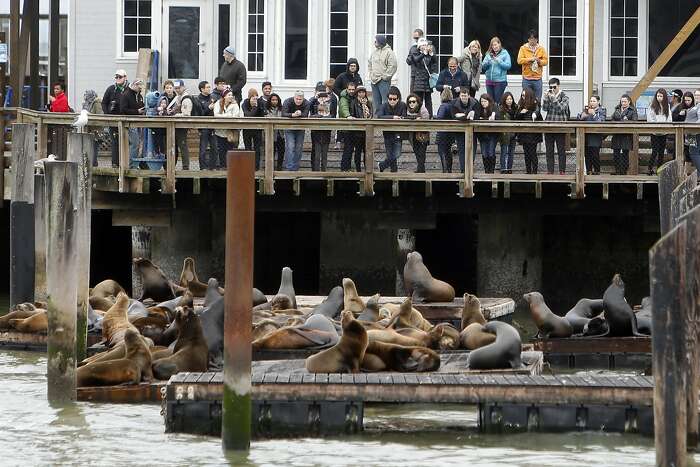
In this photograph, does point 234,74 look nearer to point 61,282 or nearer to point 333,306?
point 333,306

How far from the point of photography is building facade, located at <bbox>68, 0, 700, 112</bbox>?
28.7 m

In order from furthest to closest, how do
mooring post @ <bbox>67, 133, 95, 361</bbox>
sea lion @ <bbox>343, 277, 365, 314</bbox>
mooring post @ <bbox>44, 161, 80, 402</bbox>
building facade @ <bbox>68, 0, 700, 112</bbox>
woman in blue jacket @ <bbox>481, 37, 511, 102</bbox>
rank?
building facade @ <bbox>68, 0, 700, 112</bbox>
woman in blue jacket @ <bbox>481, 37, 511, 102</bbox>
sea lion @ <bbox>343, 277, 365, 314</bbox>
mooring post @ <bbox>67, 133, 95, 361</bbox>
mooring post @ <bbox>44, 161, 80, 402</bbox>

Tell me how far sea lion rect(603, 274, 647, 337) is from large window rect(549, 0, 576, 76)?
981cm

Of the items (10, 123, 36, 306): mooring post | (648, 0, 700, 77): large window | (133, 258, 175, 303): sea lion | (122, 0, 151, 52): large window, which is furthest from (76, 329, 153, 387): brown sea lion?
(648, 0, 700, 77): large window

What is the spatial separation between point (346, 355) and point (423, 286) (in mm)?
6046

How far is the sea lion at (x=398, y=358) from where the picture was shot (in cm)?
1620

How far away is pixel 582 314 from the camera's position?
20.4m

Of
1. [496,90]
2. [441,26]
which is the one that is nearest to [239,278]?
[496,90]

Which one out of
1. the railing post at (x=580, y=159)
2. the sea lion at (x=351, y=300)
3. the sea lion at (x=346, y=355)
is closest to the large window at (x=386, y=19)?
the railing post at (x=580, y=159)

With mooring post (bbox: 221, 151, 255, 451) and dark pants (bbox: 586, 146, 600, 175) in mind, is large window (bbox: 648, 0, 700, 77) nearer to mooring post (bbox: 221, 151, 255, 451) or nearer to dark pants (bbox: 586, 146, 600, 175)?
dark pants (bbox: 586, 146, 600, 175)

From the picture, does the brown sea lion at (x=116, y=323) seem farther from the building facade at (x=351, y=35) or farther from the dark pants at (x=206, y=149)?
the building facade at (x=351, y=35)

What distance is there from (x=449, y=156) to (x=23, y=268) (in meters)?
6.15

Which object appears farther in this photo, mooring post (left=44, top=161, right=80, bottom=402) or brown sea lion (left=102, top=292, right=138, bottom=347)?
brown sea lion (left=102, top=292, right=138, bottom=347)

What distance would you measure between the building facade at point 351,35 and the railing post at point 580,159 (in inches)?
201
